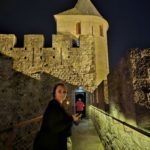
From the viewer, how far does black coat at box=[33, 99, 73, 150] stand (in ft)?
7.97

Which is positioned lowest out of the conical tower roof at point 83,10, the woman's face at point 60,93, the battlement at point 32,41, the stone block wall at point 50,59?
the woman's face at point 60,93

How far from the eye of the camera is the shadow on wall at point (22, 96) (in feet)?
52.9

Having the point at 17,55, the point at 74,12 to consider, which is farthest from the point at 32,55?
the point at 74,12

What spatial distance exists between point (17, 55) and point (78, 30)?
5910 millimetres

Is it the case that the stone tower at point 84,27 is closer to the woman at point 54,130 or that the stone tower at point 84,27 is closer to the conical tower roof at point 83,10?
the conical tower roof at point 83,10

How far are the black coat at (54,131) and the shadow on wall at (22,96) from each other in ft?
46.0

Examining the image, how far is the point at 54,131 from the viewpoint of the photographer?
2426 mm

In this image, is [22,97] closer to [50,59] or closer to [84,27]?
[50,59]

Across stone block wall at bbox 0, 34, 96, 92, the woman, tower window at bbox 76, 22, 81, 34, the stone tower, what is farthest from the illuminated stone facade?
the woman

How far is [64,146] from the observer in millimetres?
2529

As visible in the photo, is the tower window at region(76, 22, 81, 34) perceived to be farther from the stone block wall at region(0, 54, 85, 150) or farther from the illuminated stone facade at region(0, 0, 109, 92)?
the stone block wall at region(0, 54, 85, 150)

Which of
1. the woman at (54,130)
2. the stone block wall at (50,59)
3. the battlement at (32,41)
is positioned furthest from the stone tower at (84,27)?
the woman at (54,130)

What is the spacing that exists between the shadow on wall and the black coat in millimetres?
14026

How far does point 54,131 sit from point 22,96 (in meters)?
14.7
